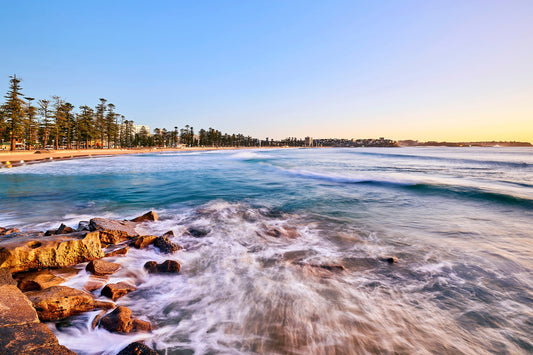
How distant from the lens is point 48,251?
3.86m

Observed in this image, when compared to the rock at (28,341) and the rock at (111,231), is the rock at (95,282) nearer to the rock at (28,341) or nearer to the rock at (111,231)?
the rock at (28,341)

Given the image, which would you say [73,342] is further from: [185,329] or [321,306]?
[321,306]

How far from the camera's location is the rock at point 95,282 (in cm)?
350

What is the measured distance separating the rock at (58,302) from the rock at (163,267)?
1.15 meters

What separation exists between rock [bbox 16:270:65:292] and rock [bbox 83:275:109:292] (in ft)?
1.20

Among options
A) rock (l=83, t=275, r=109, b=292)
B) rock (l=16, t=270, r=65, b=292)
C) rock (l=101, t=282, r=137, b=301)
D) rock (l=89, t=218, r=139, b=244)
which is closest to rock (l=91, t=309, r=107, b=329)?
rock (l=101, t=282, r=137, b=301)

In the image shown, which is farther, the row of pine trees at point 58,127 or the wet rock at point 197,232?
the row of pine trees at point 58,127

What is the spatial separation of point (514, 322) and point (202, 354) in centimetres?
419

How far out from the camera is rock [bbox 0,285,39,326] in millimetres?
2186

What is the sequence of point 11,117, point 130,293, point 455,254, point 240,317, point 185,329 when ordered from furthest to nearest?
1. point 11,117
2. point 455,254
3. point 130,293
4. point 240,317
5. point 185,329

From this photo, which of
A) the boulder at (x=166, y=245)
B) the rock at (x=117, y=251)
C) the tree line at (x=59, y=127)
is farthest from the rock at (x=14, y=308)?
the tree line at (x=59, y=127)

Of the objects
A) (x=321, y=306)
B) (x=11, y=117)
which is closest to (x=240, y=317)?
(x=321, y=306)

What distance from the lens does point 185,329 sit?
293cm

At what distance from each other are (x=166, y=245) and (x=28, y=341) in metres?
3.20
